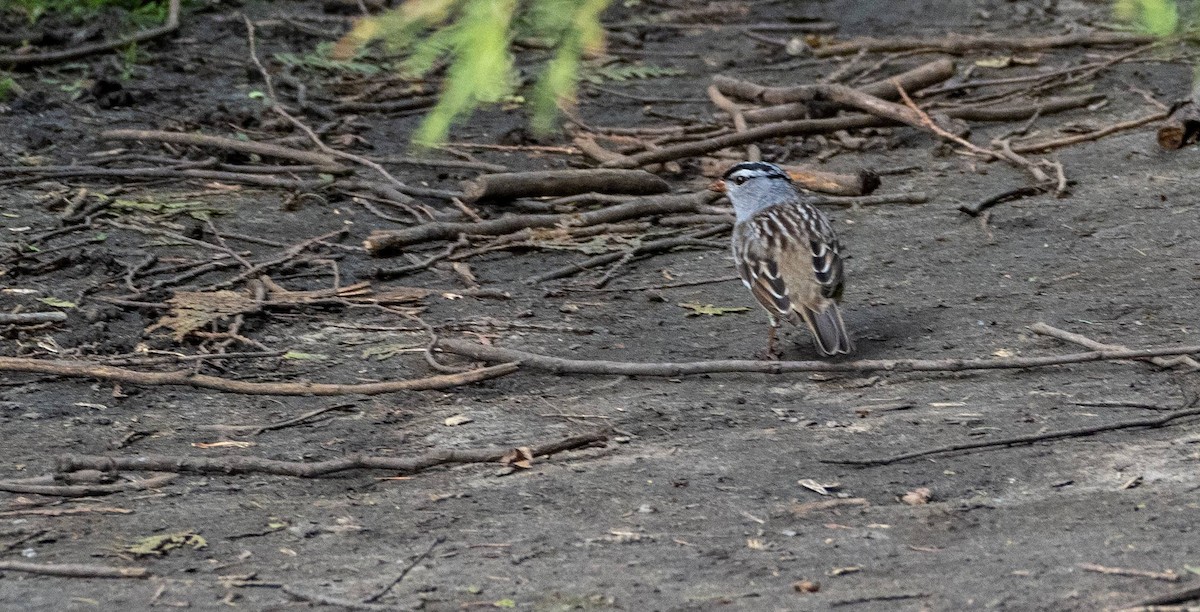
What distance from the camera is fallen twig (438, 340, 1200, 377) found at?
20.5ft

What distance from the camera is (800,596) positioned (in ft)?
14.0

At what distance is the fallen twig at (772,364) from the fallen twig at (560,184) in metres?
2.71

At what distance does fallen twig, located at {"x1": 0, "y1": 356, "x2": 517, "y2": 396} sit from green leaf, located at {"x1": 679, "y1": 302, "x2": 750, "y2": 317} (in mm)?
1487

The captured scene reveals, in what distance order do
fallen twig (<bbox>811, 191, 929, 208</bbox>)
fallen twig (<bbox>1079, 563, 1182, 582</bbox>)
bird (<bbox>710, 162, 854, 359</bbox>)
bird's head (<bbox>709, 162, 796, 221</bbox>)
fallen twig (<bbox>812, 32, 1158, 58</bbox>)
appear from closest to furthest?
fallen twig (<bbox>1079, 563, 1182, 582</bbox>) < bird (<bbox>710, 162, 854, 359</bbox>) < bird's head (<bbox>709, 162, 796, 221</bbox>) < fallen twig (<bbox>811, 191, 929, 208</bbox>) < fallen twig (<bbox>812, 32, 1158, 58</bbox>)

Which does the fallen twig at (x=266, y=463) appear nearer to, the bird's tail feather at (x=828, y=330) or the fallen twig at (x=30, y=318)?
the bird's tail feather at (x=828, y=330)

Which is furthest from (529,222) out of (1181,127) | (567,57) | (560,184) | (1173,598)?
(567,57)

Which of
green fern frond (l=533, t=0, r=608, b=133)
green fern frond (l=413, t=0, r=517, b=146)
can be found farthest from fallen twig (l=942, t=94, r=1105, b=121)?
green fern frond (l=413, t=0, r=517, b=146)

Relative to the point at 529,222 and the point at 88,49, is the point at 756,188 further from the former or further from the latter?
the point at 88,49

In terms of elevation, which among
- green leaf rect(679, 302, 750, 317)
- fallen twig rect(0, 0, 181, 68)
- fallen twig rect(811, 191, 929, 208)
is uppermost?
fallen twig rect(0, 0, 181, 68)

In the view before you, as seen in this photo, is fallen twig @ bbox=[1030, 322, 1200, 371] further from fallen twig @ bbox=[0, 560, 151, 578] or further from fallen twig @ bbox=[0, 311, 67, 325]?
fallen twig @ bbox=[0, 311, 67, 325]

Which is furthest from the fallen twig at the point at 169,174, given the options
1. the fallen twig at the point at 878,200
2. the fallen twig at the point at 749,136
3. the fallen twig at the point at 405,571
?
the fallen twig at the point at 405,571

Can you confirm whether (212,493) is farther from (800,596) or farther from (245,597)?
(800,596)

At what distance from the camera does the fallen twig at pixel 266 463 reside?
5.54 metres

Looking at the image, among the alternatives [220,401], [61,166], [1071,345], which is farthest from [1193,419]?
[61,166]
